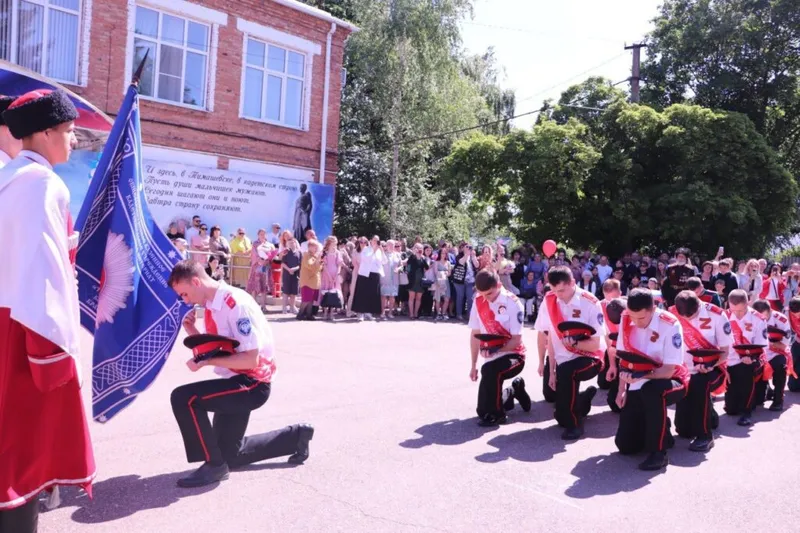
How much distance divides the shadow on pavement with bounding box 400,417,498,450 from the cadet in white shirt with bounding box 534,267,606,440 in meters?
0.74

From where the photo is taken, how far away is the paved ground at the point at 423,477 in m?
4.76

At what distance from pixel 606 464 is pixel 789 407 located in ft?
Answer: 14.6

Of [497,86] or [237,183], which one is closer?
[237,183]

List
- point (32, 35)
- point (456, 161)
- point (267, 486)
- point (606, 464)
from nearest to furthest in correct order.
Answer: point (267, 486)
point (606, 464)
point (32, 35)
point (456, 161)

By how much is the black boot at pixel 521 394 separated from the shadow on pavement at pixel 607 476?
60.4 inches

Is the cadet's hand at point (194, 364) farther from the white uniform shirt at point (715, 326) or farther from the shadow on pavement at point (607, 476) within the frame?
the white uniform shirt at point (715, 326)

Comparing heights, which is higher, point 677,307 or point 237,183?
point 237,183

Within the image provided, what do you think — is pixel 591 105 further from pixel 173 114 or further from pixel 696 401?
pixel 696 401

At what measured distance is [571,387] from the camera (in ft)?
23.9

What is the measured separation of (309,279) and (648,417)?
9900mm

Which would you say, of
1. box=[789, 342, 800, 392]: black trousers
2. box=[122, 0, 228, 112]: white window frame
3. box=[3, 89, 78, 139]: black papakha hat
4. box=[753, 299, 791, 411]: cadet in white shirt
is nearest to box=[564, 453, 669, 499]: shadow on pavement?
box=[753, 299, 791, 411]: cadet in white shirt

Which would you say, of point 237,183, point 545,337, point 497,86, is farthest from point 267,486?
point 497,86

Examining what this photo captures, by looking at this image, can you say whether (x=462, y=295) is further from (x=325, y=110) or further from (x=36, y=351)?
(x=36, y=351)

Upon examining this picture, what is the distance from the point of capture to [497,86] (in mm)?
39500
